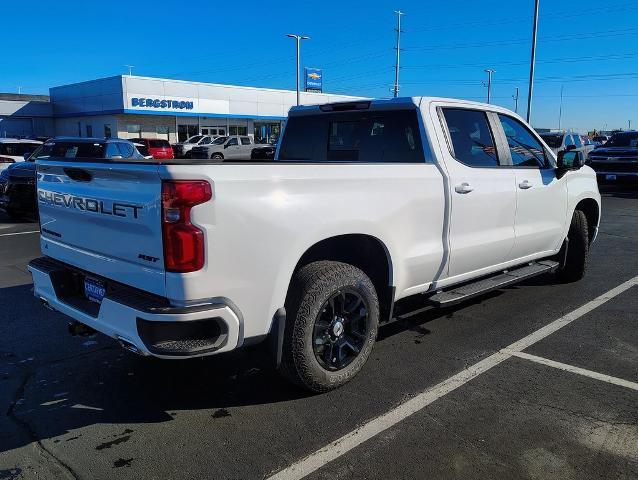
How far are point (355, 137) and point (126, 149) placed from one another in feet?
33.2

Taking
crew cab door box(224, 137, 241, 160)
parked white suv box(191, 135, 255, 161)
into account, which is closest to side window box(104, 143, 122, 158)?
parked white suv box(191, 135, 255, 161)

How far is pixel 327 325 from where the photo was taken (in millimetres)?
3604

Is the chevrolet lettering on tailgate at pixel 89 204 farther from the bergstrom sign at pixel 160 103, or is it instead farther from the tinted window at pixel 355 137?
the bergstrom sign at pixel 160 103

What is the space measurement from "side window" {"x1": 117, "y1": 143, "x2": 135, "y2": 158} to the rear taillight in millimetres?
11331

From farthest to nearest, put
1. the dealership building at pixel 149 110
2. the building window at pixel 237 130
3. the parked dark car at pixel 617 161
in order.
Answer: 1. the building window at pixel 237 130
2. the dealership building at pixel 149 110
3. the parked dark car at pixel 617 161

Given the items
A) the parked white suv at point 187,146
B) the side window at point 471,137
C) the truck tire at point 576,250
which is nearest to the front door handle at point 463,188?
the side window at point 471,137

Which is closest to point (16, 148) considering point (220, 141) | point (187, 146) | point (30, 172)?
point (30, 172)

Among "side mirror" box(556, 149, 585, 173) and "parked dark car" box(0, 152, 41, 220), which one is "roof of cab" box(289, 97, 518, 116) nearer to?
"side mirror" box(556, 149, 585, 173)

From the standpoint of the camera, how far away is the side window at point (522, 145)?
5.26 m

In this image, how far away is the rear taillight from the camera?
2.82 meters

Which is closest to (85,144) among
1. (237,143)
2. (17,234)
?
(17,234)

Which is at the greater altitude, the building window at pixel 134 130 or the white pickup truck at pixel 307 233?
the building window at pixel 134 130

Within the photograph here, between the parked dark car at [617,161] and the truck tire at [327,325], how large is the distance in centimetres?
1724

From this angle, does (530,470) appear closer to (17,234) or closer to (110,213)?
(110,213)
